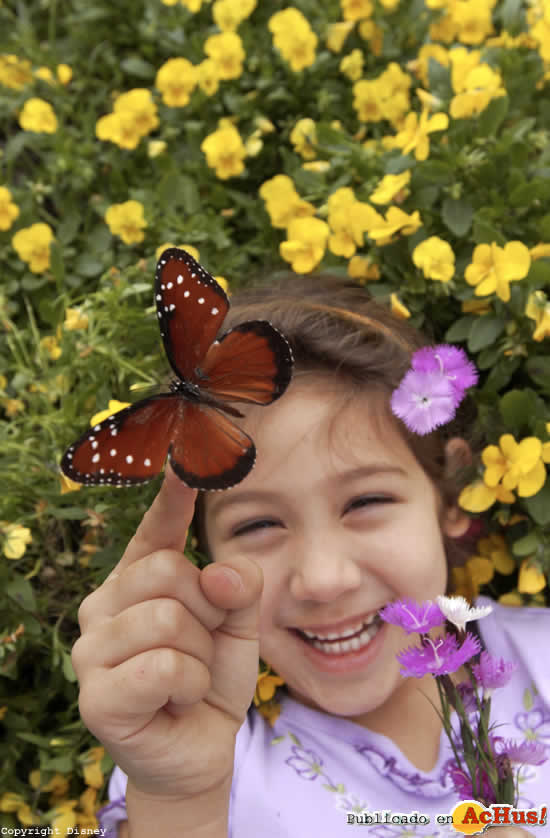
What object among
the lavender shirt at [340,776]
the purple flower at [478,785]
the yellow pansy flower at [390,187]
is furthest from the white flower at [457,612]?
the yellow pansy flower at [390,187]

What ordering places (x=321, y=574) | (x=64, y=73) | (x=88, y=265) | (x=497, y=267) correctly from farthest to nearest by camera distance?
(x=64, y=73) < (x=88, y=265) < (x=497, y=267) < (x=321, y=574)

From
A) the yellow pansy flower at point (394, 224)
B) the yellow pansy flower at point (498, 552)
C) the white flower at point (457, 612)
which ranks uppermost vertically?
the yellow pansy flower at point (394, 224)

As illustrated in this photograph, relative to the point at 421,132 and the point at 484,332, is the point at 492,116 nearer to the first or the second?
the point at 421,132

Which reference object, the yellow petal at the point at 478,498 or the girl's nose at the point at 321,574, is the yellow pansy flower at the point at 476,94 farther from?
the girl's nose at the point at 321,574

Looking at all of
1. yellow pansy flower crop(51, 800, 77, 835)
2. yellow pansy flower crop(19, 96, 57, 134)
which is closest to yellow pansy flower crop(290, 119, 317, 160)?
yellow pansy flower crop(19, 96, 57, 134)

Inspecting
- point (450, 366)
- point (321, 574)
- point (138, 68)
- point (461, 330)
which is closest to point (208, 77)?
point (138, 68)

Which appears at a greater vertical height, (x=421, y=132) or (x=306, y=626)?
(x=421, y=132)

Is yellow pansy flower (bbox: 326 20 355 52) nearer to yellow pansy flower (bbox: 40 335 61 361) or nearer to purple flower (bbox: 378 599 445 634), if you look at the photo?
yellow pansy flower (bbox: 40 335 61 361)
